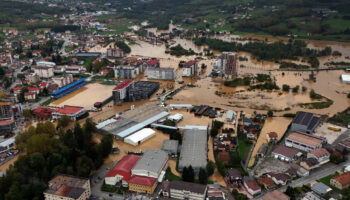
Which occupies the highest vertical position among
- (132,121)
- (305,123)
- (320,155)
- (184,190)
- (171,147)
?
(305,123)

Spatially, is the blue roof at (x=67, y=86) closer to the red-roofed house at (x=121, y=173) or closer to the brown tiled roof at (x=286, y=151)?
the red-roofed house at (x=121, y=173)

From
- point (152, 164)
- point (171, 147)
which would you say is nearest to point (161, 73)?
point (171, 147)

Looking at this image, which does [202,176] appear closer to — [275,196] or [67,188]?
[275,196]

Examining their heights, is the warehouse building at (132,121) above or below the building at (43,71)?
below

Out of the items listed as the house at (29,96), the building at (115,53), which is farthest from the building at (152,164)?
the building at (115,53)

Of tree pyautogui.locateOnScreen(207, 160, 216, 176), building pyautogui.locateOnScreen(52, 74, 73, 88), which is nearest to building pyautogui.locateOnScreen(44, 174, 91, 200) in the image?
tree pyautogui.locateOnScreen(207, 160, 216, 176)
